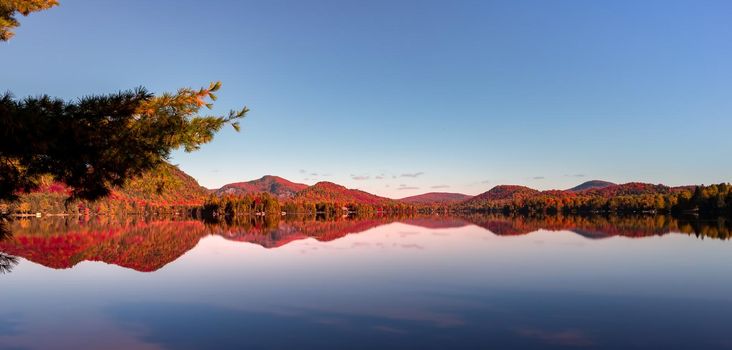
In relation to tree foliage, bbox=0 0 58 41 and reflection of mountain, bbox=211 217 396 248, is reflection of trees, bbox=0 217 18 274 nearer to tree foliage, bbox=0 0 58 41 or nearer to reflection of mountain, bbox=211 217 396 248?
tree foliage, bbox=0 0 58 41

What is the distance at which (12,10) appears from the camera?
35.4 ft

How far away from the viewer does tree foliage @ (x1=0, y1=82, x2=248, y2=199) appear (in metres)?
6.89

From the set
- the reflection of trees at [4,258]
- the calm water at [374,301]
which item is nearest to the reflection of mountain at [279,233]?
the calm water at [374,301]

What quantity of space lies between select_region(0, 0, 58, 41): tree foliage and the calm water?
5.77 meters

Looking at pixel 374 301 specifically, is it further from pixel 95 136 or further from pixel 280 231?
pixel 280 231

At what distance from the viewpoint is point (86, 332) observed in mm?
14469

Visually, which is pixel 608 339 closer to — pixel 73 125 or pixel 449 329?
pixel 449 329

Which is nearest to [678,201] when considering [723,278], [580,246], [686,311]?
[580,246]

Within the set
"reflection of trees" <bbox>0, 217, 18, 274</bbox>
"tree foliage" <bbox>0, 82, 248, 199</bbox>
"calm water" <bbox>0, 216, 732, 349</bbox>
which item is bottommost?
"calm water" <bbox>0, 216, 732, 349</bbox>

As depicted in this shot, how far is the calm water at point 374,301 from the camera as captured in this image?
43.4 ft

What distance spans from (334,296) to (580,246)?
29641mm

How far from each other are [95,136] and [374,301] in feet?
44.0

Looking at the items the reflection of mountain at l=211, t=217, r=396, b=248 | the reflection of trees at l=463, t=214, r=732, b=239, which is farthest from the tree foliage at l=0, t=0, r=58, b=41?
the reflection of trees at l=463, t=214, r=732, b=239

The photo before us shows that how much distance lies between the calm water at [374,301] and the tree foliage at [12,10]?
18.9ft
